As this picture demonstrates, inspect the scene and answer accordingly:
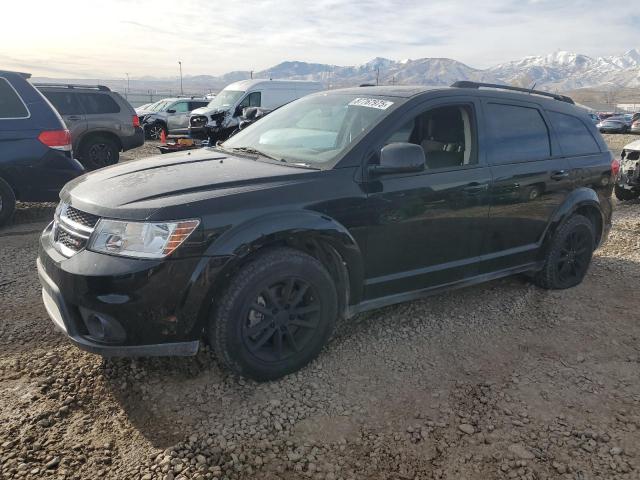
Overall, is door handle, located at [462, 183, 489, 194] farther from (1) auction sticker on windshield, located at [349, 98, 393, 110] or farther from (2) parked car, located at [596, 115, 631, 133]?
(2) parked car, located at [596, 115, 631, 133]

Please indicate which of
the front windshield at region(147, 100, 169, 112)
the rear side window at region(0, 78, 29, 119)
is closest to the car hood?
the rear side window at region(0, 78, 29, 119)

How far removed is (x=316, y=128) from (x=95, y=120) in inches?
305

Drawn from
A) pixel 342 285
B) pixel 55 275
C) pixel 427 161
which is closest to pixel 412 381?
pixel 342 285

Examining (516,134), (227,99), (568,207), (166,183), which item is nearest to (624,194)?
(568,207)

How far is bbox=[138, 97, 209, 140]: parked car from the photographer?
19.5 m

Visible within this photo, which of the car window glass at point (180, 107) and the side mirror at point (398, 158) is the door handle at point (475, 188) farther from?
the car window glass at point (180, 107)

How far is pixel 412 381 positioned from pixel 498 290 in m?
1.83

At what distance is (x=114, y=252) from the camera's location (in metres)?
2.53

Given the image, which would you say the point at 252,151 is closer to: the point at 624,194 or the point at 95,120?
the point at 95,120

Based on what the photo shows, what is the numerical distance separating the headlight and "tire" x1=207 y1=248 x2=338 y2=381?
1.22ft

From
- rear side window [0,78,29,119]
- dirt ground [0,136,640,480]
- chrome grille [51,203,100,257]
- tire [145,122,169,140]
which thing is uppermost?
rear side window [0,78,29,119]

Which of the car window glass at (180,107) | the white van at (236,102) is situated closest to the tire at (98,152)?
the white van at (236,102)

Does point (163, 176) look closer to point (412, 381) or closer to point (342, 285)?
point (342, 285)

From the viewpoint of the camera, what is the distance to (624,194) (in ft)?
29.0
